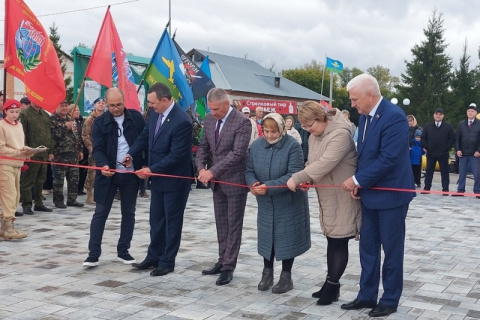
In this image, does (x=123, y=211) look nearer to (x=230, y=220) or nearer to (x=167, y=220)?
(x=167, y=220)

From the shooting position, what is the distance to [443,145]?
15.2m

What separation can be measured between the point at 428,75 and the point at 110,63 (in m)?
45.8

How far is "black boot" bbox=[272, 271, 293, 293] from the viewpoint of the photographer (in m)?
5.75

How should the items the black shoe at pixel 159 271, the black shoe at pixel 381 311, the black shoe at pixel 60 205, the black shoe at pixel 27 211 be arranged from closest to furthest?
the black shoe at pixel 381 311
the black shoe at pixel 159 271
the black shoe at pixel 27 211
the black shoe at pixel 60 205

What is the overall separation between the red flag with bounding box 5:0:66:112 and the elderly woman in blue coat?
173 inches

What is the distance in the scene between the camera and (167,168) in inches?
248

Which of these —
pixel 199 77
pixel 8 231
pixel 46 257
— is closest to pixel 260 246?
pixel 46 257

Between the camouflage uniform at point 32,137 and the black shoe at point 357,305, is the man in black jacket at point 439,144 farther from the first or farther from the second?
the black shoe at point 357,305

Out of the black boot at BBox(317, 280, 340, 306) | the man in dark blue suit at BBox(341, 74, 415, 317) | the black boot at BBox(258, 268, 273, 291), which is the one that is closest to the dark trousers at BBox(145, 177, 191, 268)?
the black boot at BBox(258, 268, 273, 291)

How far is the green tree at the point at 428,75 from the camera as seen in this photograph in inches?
1988

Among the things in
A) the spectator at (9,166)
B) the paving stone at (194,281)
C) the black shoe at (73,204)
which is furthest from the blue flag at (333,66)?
the spectator at (9,166)

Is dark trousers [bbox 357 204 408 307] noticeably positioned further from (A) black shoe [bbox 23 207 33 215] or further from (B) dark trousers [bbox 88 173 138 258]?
(A) black shoe [bbox 23 207 33 215]

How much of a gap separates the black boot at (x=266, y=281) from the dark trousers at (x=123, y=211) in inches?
70.2

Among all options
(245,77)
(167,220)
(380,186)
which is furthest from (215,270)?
(245,77)
